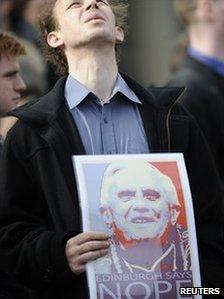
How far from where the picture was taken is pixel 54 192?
434 cm

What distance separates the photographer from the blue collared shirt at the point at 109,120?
4.45 metres

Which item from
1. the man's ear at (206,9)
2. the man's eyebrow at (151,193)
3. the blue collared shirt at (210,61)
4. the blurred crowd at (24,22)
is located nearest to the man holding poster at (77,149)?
the man's eyebrow at (151,193)

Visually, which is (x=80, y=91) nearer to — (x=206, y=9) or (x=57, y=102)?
(x=57, y=102)

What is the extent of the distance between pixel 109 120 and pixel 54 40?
53 cm

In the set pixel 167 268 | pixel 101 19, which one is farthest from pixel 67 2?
pixel 167 268

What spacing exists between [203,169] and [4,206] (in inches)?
34.1

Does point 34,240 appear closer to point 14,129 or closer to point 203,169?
point 14,129

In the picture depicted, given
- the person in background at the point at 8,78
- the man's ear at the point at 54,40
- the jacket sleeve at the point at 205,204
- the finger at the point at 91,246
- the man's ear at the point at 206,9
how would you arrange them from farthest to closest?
the man's ear at the point at 206,9 < the person in background at the point at 8,78 < the man's ear at the point at 54,40 < the jacket sleeve at the point at 205,204 < the finger at the point at 91,246

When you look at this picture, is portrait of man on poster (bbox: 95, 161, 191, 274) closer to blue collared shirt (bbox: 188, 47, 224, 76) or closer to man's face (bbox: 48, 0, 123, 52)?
man's face (bbox: 48, 0, 123, 52)

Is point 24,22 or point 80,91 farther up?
point 24,22

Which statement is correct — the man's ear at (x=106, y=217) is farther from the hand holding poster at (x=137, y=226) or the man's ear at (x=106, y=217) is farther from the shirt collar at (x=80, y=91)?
the shirt collar at (x=80, y=91)

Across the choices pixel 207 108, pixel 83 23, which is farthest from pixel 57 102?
pixel 207 108

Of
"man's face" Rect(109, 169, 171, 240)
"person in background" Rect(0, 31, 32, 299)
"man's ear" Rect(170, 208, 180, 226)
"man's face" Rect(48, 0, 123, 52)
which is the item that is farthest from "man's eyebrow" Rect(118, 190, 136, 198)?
"person in background" Rect(0, 31, 32, 299)

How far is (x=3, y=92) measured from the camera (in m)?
5.41
